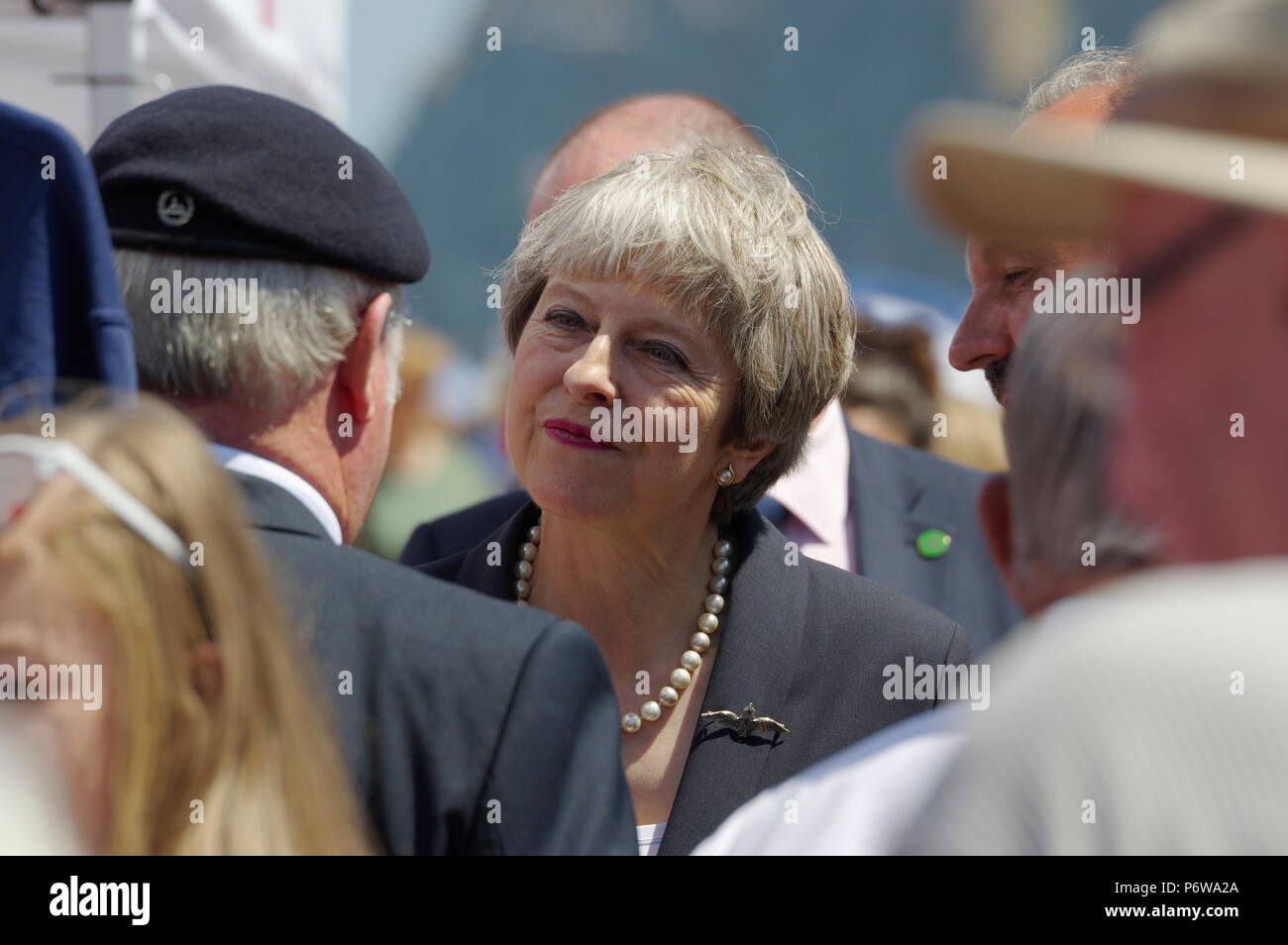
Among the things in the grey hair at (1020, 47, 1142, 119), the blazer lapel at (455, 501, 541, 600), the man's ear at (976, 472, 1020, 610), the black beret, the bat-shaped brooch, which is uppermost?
the grey hair at (1020, 47, 1142, 119)

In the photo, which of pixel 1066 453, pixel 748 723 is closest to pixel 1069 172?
pixel 1066 453

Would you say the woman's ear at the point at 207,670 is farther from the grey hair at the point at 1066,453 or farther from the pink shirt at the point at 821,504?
the pink shirt at the point at 821,504

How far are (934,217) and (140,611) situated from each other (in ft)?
2.59

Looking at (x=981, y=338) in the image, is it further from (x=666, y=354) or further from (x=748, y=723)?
(x=748, y=723)

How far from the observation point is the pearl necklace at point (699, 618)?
8.69ft

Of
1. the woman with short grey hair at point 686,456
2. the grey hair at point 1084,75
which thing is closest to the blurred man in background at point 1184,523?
the woman with short grey hair at point 686,456

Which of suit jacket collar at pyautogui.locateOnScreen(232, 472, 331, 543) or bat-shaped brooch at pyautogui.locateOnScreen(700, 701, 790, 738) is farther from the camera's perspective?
bat-shaped brooch at pyautogui.locateOnScreen(700, 701, 790, 738)

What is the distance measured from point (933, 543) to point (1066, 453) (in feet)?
7.55

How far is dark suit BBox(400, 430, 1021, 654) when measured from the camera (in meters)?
3.36

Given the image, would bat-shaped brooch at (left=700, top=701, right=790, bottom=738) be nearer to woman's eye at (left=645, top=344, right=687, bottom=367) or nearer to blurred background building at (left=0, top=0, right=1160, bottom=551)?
woman's eye at (left=645, top=344, right=687, bottom=367)

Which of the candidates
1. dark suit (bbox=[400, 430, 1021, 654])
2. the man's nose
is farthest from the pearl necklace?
the man's nose

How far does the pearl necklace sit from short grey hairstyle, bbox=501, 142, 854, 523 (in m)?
0.13
